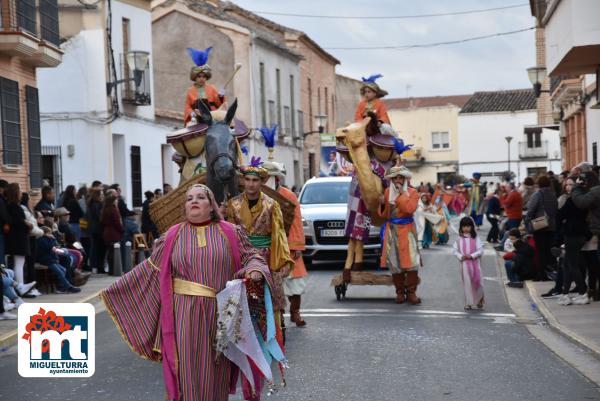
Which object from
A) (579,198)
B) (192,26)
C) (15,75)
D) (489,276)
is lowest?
(489,276)

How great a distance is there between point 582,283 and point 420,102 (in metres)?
90.8

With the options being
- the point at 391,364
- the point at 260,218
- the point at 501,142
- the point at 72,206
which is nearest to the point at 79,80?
the point at 72,206

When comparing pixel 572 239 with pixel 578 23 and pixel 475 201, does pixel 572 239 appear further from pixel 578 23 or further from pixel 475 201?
pixel 475 201

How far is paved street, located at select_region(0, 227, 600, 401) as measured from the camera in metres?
9.18

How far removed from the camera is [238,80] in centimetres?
4559

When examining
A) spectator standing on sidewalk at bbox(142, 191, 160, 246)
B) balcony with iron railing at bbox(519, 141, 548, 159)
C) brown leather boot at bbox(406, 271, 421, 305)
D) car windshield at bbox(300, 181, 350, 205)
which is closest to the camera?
brown leather boot at bbox(406, 271, 421, 305)

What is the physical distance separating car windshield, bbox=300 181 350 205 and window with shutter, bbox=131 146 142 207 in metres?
9.43

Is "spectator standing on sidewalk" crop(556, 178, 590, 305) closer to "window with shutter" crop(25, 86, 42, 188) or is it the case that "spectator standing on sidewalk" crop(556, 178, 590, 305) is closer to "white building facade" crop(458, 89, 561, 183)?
"window with shutter" crop(25, 86, 42, 188)

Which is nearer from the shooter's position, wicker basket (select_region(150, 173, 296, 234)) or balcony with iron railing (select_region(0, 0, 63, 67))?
wicker basket (select_region(150, 173, 296, 234))

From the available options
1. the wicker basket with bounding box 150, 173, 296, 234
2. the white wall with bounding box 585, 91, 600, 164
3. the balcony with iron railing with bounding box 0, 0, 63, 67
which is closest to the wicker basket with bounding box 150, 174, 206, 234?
the wicker basket with bounding box 150, 173, 296, 234

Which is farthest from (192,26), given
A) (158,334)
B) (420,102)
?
(420,102)

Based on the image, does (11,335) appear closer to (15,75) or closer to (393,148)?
(393,148)

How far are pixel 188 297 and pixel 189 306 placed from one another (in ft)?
0.19

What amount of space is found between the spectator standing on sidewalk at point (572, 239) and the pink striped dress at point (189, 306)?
8543 millimetres
